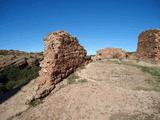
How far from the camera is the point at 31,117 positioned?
46.0 feet

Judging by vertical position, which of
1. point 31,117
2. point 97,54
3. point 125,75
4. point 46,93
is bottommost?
point 31,117

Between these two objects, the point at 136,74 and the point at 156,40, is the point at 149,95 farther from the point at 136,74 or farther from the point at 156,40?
the point at 156,40

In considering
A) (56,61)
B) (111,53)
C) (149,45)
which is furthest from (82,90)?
(149,45)

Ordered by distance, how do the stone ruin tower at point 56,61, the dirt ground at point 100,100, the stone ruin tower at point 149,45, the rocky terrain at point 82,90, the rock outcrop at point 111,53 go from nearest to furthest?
the dirt ground at point 100,100
the rocky terrain at point 82,90
the stone ruin tower at point 56,61
the stone ruin tower at point 149,45
the rock outcrop at point 111,53

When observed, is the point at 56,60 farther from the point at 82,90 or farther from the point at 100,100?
the point at 100,100

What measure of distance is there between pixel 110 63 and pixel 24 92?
8718 mm

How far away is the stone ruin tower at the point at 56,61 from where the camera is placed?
1727 cm

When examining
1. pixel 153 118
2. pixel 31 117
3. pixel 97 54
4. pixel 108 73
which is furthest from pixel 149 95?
pixel 97 54

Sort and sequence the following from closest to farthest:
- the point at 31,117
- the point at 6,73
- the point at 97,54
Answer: the point at 31,117 < the point at 97,54 < the point at 6,73

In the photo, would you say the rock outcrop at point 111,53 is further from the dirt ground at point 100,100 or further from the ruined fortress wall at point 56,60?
the ruined fortress wall at point 56,60

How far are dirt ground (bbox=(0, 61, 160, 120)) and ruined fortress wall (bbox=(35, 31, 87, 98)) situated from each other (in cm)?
69

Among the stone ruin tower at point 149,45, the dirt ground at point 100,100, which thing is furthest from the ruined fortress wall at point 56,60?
the stone ruin tower at point 149,45

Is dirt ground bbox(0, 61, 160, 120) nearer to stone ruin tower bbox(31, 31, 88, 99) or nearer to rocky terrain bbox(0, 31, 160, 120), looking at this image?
rocky terrain bbox(0, 31, 160, 120)

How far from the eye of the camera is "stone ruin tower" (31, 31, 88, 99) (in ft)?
56.6
